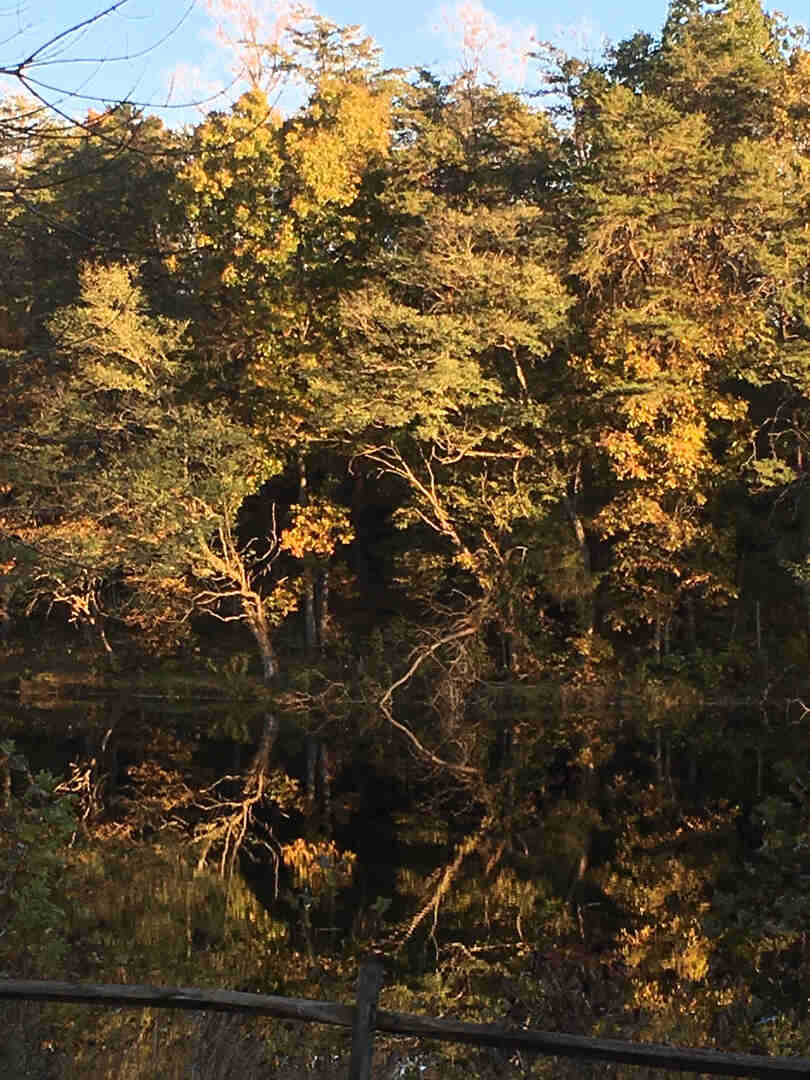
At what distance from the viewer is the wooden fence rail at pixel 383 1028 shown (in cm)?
407

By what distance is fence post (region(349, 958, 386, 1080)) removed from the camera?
172 inches

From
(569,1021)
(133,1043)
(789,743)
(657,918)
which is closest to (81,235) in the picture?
(133,1043)

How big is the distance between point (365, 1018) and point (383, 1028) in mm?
71

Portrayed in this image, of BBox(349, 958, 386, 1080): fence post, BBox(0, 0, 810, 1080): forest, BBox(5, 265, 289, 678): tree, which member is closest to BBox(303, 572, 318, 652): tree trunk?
BBox(0, 0, 810, 1080): forest

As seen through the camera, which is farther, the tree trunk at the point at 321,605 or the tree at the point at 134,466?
the tree trunk at the point at 321,605

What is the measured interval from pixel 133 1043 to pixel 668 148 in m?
19.8

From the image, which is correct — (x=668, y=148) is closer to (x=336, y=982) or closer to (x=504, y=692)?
(x=504, y=692)

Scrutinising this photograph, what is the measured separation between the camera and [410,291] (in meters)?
25.0

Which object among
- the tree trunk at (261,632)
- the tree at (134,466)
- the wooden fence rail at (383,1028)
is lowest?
the wooden fence rail at (383,1028)

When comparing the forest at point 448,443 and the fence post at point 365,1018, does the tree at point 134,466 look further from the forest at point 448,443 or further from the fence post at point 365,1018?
the fence post at point 365,1018

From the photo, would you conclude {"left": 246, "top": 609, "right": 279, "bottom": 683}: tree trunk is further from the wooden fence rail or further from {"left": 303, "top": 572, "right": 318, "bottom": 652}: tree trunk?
the wooden fence rail

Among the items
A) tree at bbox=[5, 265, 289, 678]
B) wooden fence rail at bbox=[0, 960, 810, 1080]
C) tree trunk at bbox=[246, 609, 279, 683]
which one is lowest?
wooden fence rail at bbox=[0, 960, 810, 1080]

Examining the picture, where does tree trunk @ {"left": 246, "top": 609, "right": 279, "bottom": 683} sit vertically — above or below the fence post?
above

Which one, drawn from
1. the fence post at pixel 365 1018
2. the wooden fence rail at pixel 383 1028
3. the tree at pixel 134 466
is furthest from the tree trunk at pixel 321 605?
the fence post at pixel 365 1018
